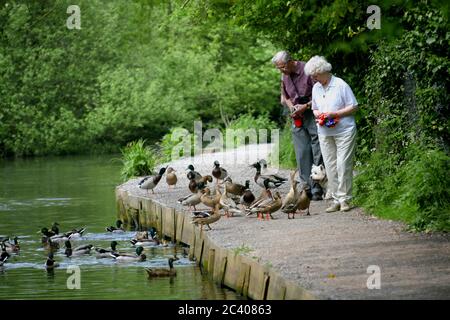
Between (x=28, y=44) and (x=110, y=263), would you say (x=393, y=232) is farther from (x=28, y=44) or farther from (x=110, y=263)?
(x=28, y=44)

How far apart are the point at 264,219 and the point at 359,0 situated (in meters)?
3.55

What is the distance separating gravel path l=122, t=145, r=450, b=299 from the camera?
10.2 meters

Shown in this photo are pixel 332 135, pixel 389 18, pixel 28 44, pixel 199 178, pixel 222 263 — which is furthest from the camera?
pixel 28 44

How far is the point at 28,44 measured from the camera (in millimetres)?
49750

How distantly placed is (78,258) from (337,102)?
4.76m

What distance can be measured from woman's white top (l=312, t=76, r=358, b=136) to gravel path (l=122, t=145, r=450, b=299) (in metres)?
1.20

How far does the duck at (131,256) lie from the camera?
1633 cm

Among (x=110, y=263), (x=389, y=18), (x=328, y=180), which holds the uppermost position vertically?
(x=389, y=18)

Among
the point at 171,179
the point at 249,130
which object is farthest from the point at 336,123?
the point at 249,130

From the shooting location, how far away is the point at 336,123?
1552 centimetres

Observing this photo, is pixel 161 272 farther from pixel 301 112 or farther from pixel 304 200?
pixel 301 112

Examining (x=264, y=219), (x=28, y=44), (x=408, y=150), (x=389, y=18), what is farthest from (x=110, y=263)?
(x=28, y=44)

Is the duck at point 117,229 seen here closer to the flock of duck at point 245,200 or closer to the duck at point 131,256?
the flock of duck at point 245,200

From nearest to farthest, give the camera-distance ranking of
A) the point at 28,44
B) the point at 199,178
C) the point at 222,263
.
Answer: the point at 222,263 < the point at 199,178 < the point at 28,44
